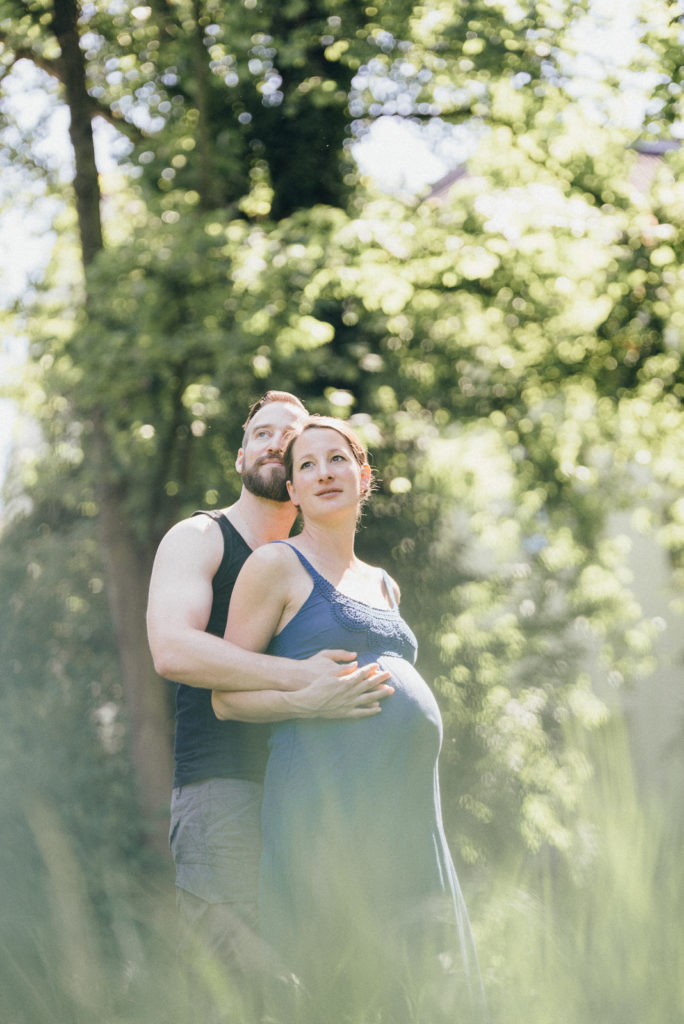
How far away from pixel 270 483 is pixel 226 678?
499 millimetres

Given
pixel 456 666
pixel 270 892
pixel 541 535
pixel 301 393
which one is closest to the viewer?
pixel 270 892

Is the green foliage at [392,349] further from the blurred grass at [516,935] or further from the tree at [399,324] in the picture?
the blurred grass at [516,935]

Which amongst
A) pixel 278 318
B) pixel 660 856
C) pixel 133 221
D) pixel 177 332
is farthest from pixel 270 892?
pixel 133 221

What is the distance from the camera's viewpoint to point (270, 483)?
227cm

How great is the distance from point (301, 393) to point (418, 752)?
5812 millimetres

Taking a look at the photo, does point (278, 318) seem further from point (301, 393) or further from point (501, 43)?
point (501, 43)

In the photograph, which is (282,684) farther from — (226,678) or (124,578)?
(124,578)

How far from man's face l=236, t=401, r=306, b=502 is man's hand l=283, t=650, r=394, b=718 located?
19.2 inches

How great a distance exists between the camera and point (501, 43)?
20.8 ft

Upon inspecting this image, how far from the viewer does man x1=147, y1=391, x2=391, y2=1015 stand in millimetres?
1898

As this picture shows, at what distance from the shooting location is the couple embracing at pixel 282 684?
1.81 metres

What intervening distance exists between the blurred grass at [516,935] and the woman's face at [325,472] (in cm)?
105

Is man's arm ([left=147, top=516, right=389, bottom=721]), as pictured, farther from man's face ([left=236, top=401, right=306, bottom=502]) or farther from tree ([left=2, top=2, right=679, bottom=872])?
tree ([left=2, top=2, right=679, bottom=872])

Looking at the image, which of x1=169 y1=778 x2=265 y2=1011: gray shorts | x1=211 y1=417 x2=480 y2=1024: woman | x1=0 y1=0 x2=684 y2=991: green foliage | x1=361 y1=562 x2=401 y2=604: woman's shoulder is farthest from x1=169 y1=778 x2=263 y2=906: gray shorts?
x1=0 y1=0 x2=684 y2=991: green foliage
